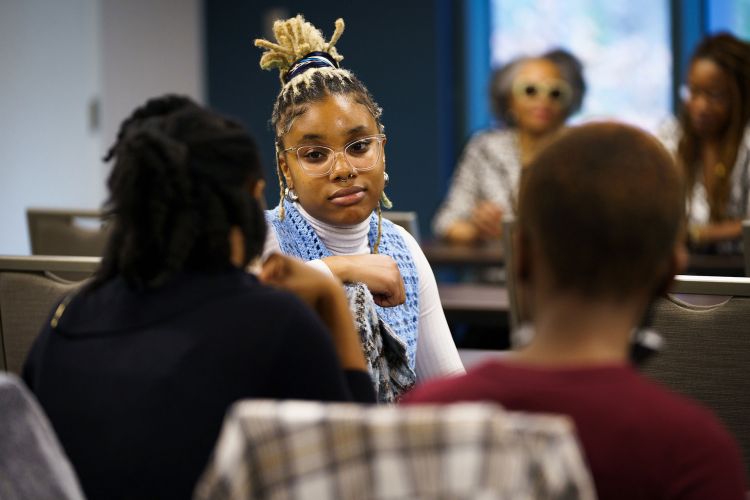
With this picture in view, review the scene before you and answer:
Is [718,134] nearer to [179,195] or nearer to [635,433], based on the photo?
[179,195]

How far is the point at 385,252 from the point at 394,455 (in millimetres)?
1149

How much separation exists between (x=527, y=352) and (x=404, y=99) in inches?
222

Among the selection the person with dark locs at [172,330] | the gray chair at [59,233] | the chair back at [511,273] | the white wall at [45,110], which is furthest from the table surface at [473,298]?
the white wall at [45,110]

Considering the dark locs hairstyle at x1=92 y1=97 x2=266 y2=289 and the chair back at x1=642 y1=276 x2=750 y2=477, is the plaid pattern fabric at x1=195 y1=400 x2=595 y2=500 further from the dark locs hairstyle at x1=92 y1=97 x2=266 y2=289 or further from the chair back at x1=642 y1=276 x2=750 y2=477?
the chair back at x1=642 y1=276 x2=750 y2=477

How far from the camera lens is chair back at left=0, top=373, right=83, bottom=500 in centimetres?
99

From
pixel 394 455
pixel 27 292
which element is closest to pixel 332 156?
pixel 27 292

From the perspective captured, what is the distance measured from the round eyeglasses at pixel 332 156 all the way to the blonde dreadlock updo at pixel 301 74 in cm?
6

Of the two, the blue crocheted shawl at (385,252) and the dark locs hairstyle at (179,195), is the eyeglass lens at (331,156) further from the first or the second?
the dark locs hairstyle at (179,195)

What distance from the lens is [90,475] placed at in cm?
117

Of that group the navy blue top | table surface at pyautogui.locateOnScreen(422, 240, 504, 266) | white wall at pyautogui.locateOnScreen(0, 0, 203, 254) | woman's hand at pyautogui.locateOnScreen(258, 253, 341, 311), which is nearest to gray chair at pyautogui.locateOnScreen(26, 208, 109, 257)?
table surface at pyautogui.locateOnScreen(422, 240, 504, 266)

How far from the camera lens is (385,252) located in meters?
1.98

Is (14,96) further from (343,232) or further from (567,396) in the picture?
(567,396)

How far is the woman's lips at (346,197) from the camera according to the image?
1.91 meters

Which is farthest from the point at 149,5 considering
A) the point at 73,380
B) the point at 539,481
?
the point at 539,481
